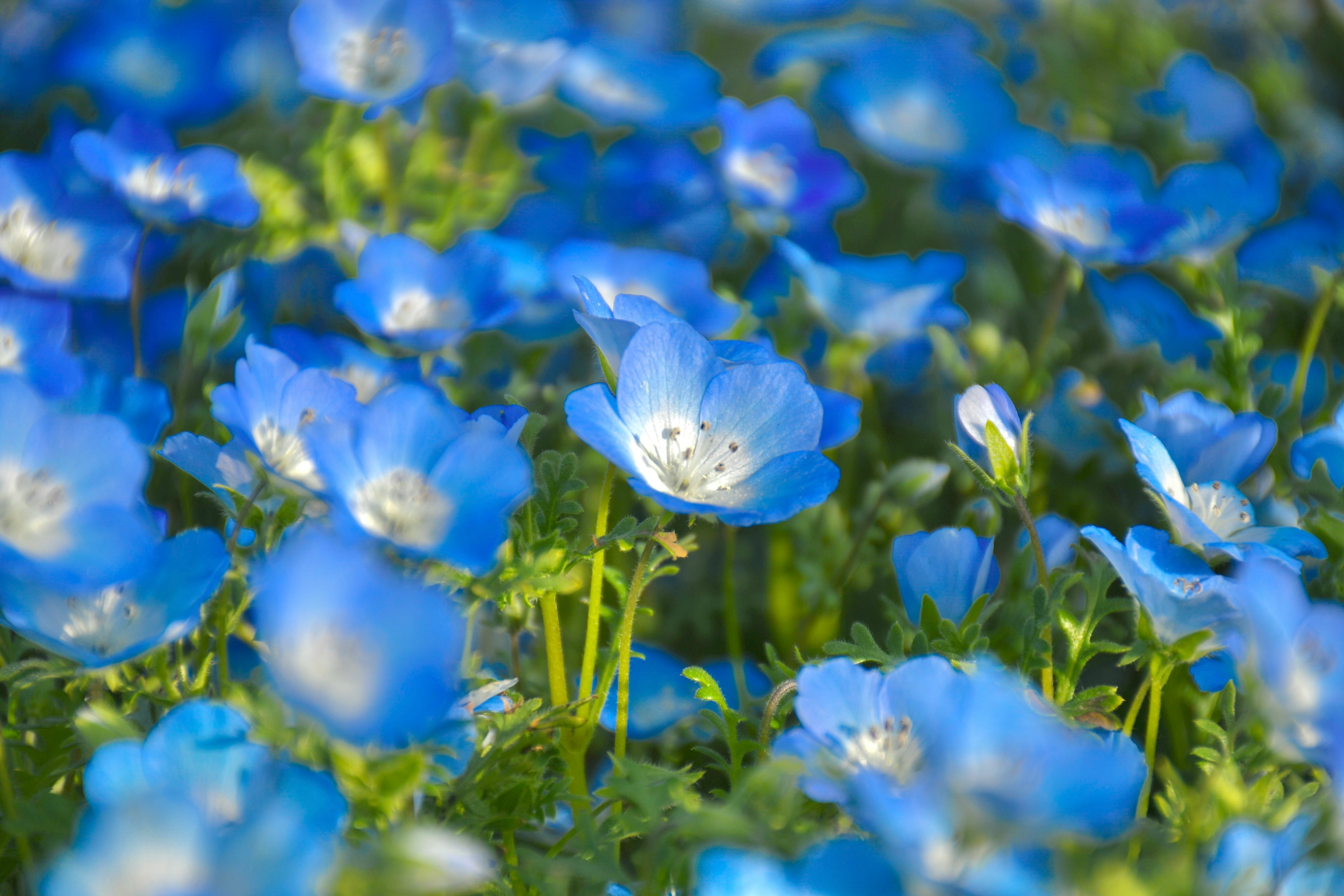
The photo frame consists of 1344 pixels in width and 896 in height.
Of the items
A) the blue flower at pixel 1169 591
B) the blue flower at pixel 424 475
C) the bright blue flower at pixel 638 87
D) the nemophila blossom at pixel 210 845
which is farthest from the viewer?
the bright blue flower at pixel 638 87

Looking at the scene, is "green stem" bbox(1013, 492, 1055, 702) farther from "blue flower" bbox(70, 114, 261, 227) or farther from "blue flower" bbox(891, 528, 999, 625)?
"blue flower" bbox(70, 114, 261, 227)

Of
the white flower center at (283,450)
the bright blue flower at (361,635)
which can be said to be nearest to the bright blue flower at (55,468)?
the white flower center at (283,450)

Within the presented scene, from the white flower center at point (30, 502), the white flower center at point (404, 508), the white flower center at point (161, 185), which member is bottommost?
the white flower center at point (161, 185)

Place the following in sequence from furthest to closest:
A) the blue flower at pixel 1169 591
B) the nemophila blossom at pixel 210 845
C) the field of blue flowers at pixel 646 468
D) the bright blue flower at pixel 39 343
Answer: the bright blue flower at pixel 39 343
the blue flower at pixel 1169 591
the field of blue flowers at pixel 646 468
the nemophila blossom at pixel 210 845

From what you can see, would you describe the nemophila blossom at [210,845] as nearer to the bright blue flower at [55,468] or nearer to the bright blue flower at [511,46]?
the bright blue flower at [55,468]

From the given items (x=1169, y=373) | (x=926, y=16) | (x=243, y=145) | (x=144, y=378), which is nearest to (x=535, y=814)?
(x=144, y=378)

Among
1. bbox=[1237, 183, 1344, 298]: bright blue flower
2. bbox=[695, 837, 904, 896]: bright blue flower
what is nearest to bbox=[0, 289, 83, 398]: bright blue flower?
bbox=[695, 837, 904, 896]: bright blue flower
